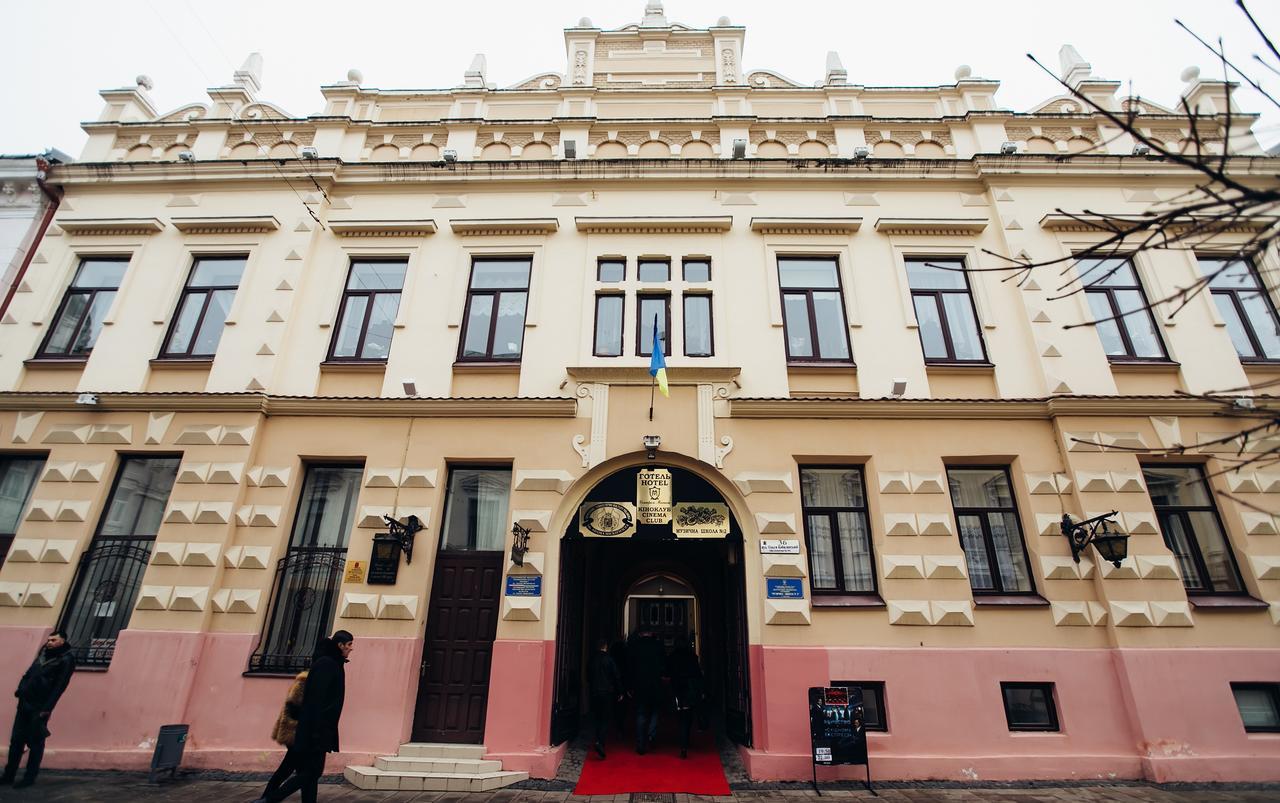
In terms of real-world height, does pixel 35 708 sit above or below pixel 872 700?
below

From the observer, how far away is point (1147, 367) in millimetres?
11094

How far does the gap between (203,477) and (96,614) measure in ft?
9.13

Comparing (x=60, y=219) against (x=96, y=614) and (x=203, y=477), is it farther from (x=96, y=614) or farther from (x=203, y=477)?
(x=96, y=614)

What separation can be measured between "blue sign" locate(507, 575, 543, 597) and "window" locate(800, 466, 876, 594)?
4.53m

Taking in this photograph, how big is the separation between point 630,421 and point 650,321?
2.16 meters

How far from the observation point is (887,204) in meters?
12.7

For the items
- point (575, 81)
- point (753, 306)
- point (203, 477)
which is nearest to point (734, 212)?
point (753, 306)

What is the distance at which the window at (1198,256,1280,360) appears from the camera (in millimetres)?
11438

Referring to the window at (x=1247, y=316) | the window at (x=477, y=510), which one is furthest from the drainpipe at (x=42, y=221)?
the window at (x=1247, y=316)

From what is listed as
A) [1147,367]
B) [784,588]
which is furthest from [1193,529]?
[784,588]

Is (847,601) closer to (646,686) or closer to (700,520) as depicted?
(700,520)

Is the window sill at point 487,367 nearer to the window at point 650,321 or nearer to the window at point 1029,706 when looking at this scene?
the window at point 650,321

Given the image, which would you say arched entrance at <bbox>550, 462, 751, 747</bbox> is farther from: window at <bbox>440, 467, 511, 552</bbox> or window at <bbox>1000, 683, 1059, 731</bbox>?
window at <bbox>1000, 683, 1059, 731</bbox>

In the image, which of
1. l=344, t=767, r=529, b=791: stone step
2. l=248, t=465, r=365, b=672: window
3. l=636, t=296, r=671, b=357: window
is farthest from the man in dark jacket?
l=636, t=296, r=671, b=357: window
